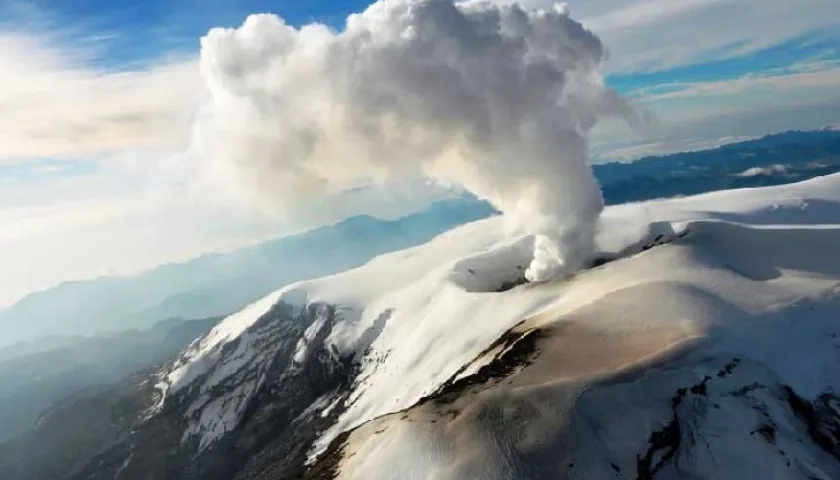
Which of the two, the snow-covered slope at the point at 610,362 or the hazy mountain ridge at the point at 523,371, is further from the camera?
the hazy mountain ridge at the point at 523,371

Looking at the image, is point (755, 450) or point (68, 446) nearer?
point (755, 450)

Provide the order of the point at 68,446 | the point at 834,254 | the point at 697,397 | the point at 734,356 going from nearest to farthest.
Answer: the point at 697,397
the point at 734,356
the point at 834,254
the point at 68,446

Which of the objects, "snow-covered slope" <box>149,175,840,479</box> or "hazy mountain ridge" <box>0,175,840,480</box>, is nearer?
"snow-covered slope" <box>149,175,840,479</box>

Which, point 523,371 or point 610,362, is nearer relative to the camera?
point 610,362

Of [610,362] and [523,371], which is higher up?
[523,371]

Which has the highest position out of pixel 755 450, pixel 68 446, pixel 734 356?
pixel 734 356

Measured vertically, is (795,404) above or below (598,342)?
below

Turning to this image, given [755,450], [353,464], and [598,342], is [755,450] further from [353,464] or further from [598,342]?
[353,464]

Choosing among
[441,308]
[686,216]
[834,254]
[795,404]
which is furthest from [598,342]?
[686,216]
